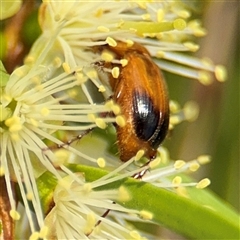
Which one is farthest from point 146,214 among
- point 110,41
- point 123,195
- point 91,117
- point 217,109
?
point 217,109

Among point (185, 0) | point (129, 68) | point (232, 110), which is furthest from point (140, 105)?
point (232, 110)

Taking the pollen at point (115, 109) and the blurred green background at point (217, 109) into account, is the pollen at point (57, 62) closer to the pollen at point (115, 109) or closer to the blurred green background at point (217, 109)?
the pollen at point (115, 109)

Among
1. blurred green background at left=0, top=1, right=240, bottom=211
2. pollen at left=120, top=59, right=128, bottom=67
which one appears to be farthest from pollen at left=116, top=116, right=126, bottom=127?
blurred green background at left=0, top=1, right=240, bottom=211

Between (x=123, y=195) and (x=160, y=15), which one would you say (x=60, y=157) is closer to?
(x=123, y=195)

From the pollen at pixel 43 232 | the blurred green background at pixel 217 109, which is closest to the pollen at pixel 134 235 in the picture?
the pollen at pixel 43 232

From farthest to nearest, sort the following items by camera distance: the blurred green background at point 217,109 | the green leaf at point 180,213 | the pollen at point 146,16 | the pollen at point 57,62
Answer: the blurred green background at point 217,109
the pollen at point 146,16
the pollen at point 57,62
the green leaf at point 180,213

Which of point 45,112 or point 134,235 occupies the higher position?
point 45,112
